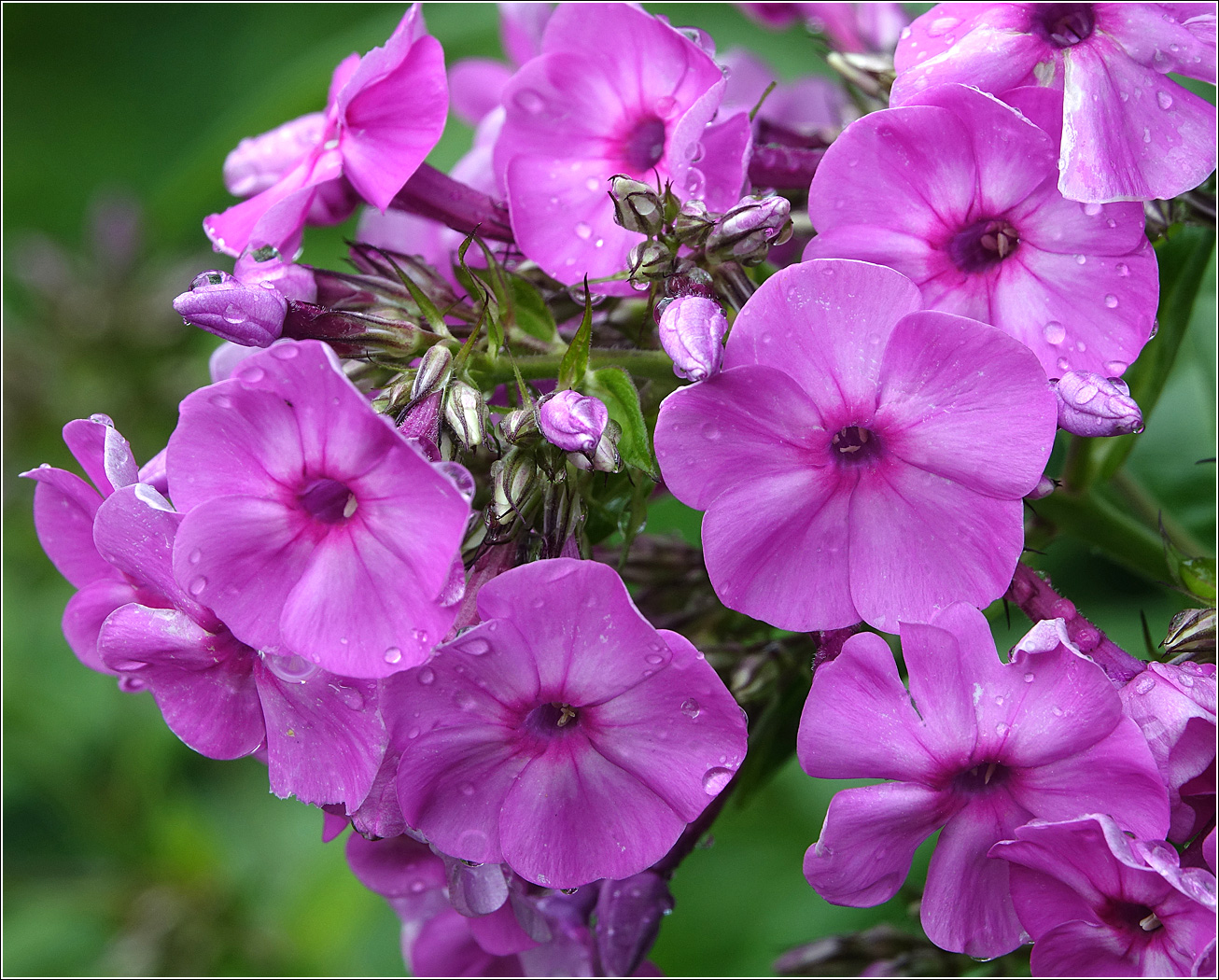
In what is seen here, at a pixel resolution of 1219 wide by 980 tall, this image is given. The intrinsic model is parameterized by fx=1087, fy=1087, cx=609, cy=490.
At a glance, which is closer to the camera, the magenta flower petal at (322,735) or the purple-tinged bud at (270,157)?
the magenta flower petal at (322,735)

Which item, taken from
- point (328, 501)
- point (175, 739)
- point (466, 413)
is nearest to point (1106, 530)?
point (466, 413)

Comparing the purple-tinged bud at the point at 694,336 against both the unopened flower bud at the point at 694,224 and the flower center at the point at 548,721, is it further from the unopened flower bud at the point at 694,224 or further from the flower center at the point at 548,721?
the flower center at the point at 548,721

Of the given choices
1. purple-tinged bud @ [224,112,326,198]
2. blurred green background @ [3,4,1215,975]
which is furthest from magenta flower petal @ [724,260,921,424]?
blurred green background @ [3,4,1215,975]

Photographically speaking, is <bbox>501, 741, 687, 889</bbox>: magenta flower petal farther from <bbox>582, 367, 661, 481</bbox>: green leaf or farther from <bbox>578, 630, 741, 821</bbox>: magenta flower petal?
<bbox>582, 367, 661, 481</bbox>: green leaf

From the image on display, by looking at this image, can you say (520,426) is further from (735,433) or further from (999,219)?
(999,219)

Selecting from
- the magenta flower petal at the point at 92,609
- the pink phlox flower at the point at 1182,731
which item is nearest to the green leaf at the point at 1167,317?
the pink phlox flower at the point at 1182,731

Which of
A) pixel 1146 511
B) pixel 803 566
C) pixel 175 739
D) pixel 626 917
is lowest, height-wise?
pixel 175 739
